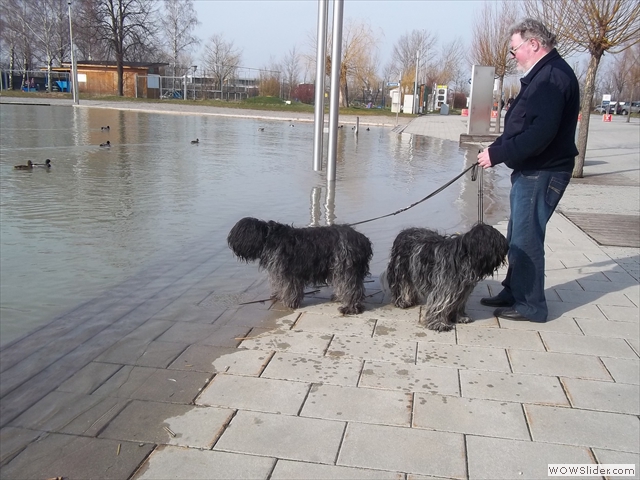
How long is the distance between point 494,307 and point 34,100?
51.6 metres

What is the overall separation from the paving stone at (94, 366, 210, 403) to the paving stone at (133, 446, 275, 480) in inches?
21.5

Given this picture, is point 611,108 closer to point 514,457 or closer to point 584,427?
point 584,427

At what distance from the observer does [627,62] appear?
46438 millimetres

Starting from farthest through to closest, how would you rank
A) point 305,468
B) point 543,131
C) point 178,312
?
point 178,312, point 543,131, point 305,468

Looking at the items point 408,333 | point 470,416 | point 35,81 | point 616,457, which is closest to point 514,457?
point 470,416

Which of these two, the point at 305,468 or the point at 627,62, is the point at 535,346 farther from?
the point at 627,62

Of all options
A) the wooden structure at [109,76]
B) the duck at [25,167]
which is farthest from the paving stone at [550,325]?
the wooden structure at [109,76]

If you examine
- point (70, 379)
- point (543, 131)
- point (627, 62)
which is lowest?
point (70, 379)

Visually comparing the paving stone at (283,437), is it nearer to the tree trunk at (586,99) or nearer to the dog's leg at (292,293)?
the dog's leg at (292,293)

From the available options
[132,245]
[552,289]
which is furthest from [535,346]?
[132,245]

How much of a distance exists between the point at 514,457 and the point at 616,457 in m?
0.52

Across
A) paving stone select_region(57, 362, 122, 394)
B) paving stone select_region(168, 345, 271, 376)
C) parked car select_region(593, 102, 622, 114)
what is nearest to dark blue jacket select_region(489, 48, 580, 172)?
paving stone select_region(168, 345, 271, 376)

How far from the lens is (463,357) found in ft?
13.3

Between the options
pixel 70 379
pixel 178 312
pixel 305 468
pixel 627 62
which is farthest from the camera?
pixel 627 62
